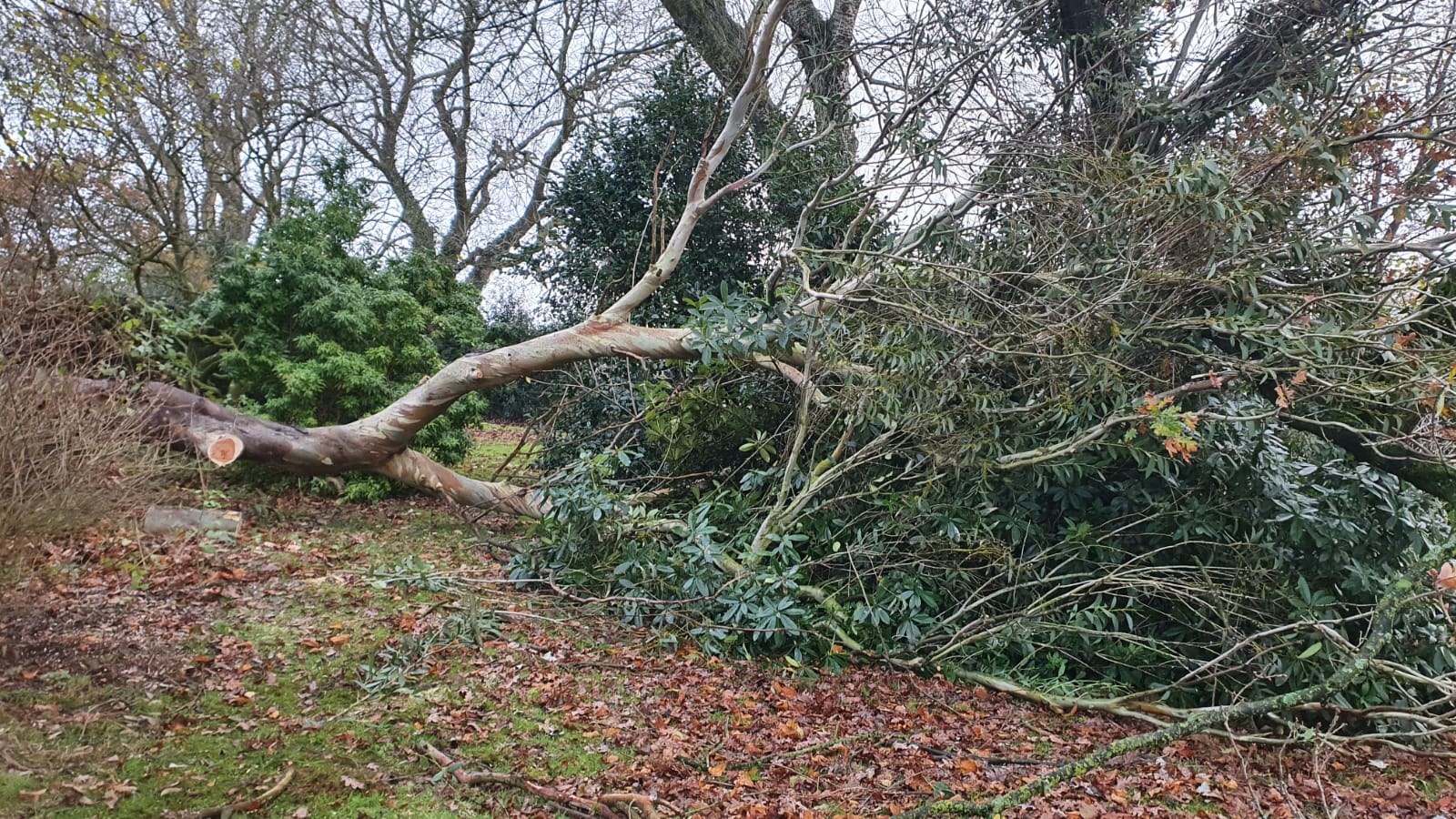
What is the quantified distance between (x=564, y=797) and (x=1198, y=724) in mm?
2892

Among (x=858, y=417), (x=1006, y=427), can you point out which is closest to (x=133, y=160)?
(x=858, y=417)

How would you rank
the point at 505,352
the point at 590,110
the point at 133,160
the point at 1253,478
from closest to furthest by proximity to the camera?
1. the point at 1253,478
2. the point at 505,352
3. the point at 133,160
4. the point at 590,110

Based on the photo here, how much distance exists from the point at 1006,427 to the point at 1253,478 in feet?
4.63

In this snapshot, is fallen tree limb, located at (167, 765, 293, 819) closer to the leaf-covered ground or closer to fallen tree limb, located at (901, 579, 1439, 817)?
the leaf-covered ground

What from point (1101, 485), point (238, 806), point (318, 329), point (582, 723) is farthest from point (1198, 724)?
point (318, 329)

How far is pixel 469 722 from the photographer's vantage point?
3.69m

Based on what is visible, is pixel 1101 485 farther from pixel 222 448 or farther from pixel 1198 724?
pixel 222 448

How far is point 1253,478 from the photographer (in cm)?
471

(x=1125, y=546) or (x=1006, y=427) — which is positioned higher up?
(x=1006, y=427)

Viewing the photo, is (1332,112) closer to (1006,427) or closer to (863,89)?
(1006,427)

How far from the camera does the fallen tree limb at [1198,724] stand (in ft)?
10.0

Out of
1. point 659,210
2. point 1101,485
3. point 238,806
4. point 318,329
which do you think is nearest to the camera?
point 238,806

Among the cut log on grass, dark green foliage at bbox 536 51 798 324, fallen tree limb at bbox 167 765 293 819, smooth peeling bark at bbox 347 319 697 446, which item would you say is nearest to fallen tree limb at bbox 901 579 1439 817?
fallen tree limb at bbox 167 765 293 819

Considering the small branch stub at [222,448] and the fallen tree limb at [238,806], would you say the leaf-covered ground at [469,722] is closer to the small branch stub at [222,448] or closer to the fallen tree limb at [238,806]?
the fallen tree limb at [238,806]
